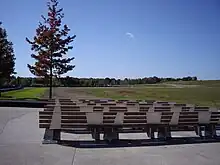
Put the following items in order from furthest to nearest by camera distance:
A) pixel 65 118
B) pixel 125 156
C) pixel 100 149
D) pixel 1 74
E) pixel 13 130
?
pixel 1 74
pixel 13 130
pixel 65 118
pixel 100 149
pixel 125 156

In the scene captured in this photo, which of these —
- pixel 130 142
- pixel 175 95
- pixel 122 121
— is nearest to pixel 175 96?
pixel 175 95

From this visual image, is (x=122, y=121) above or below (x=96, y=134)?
above

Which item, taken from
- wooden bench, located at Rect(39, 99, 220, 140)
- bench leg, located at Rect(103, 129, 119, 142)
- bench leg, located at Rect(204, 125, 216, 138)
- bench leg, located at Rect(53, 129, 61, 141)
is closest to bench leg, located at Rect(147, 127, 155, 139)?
wooden bench, located at Rect(39, 99, 220, 140)

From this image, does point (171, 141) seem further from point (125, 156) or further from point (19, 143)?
point (19, 143)

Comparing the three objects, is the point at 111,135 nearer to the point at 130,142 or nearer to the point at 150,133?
the point at 130,142

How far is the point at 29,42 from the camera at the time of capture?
28.0m

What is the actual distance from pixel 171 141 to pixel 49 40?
2108 centimetres

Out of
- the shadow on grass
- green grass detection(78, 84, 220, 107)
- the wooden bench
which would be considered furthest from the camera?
green grass detection(78, 84, 220, 107)

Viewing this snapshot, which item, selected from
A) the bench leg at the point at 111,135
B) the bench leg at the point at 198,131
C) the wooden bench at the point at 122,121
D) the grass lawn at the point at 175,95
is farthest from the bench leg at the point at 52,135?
the grass lawn at the point at 175,95

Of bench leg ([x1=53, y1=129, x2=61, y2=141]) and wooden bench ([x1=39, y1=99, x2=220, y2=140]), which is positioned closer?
bench leg ([x1=53, y1=129, x2=61, y2=141])

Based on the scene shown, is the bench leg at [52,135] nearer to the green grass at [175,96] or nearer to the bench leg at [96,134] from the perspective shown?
the bench leg at [96,134]

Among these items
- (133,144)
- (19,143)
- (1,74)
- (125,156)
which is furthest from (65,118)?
(1,74)

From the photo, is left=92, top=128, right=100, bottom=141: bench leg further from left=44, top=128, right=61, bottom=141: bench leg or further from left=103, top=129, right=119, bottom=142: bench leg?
left=44, top=128, right=61, bottom=141: bench leg

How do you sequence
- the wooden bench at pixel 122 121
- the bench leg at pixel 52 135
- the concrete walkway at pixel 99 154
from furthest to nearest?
1. the wooden bench at pixel 122 121
2. the bench leg at pixel 52 135
3. the concrete walkway at pixel 99 154
